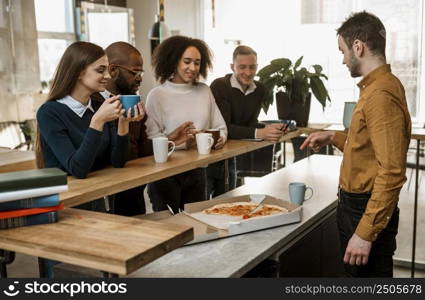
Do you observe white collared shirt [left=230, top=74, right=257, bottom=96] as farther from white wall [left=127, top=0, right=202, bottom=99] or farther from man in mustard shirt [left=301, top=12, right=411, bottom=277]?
white wall [left=127, top=0, right=202, bottom=99]

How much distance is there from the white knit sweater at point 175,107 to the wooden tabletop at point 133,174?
0.19 metres

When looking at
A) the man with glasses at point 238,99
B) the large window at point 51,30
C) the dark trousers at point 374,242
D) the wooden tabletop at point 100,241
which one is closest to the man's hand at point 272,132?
the man with glasses at point 238,99

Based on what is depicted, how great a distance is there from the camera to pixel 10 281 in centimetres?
128

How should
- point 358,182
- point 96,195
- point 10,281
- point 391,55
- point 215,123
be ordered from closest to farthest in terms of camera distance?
point 10,281
point 358,182
point 96,195
point 215,123
point 391,55

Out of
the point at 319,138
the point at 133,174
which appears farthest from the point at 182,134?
the point at 319,138

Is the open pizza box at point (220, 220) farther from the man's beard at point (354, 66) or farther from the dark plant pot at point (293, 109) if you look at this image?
the dark plant pot at point (293, 109)

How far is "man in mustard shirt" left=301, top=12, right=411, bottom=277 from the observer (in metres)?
1.53

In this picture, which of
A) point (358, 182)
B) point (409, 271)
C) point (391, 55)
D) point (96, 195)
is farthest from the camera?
point (391, 55)

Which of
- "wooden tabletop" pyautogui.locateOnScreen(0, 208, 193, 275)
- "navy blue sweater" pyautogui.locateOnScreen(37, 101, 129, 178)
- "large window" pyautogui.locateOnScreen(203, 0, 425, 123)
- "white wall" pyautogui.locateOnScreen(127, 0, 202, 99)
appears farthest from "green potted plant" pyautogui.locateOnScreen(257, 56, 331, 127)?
"white wall" pyautogui.locateOnScreen(127, 0, 202, 99)

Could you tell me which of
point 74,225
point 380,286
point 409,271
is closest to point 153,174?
point 74,225

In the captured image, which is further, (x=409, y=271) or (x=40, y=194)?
(x=409, y=271)

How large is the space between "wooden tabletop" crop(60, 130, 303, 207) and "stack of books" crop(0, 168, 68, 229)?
1.14 feet

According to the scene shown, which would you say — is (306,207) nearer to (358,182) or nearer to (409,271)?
(358,182)

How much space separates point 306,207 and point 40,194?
108 cm
